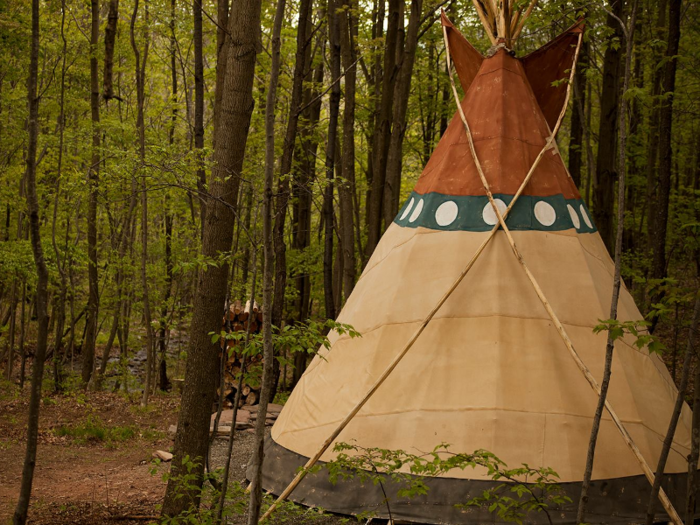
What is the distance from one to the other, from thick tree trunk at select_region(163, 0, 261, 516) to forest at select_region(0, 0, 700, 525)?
0.01 meters

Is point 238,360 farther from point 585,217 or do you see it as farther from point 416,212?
point 585,217

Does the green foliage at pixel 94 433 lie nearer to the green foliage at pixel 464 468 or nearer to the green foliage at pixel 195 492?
the green foliage at pixel 195 492

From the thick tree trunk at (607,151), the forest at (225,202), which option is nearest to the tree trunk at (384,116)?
the forest at (225,202)

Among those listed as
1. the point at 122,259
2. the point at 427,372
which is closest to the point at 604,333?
the point at 427,372

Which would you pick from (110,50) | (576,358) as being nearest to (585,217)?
(576,358)

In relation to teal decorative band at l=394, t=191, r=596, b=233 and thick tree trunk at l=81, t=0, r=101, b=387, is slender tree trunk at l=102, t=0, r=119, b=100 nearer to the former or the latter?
thick tree trunk at l=81, t=0, r=101, b=387

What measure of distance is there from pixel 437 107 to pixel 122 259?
7.33m

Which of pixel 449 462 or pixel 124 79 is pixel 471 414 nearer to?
pixel 449 462

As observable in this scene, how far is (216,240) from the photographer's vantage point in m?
4.03

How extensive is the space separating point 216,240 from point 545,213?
8.96 ft

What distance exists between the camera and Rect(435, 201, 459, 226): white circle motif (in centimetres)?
531

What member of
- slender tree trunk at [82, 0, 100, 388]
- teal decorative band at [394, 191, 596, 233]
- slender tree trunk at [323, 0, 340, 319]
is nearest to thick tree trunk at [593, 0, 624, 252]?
teal decorative band at [394, 191, 596, 233]

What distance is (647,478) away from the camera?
13.8 ft

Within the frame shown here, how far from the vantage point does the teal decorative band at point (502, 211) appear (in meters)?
5.16
